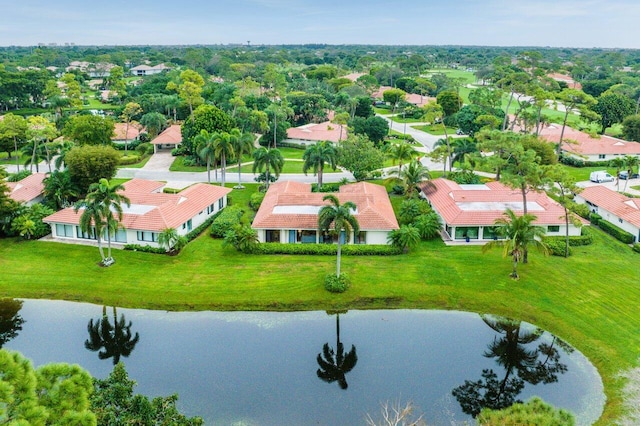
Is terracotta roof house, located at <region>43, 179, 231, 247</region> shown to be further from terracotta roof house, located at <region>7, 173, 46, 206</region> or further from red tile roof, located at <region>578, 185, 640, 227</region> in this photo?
red tile roof, located at <region>578, 185, 640, 227</region>

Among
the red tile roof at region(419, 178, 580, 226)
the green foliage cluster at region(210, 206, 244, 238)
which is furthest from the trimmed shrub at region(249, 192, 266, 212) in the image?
the red tile roof at region(419, 178, 580, 226)

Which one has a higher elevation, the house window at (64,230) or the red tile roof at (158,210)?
the red tile roof at (158,210)

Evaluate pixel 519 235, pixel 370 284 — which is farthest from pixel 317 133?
pixel 519 235

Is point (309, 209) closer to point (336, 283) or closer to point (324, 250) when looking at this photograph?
point (324, 250)

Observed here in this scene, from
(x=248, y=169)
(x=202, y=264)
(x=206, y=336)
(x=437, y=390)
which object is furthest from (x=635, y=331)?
(x=248, y=169)

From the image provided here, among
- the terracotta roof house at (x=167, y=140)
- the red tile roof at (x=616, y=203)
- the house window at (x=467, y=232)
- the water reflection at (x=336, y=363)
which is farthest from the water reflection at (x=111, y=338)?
the terracotta roof house at (x=167, y=140)

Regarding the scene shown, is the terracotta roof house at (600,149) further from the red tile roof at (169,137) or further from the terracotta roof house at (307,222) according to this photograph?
the red tile roof at (169,137)

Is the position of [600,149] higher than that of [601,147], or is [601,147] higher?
[601,147]
